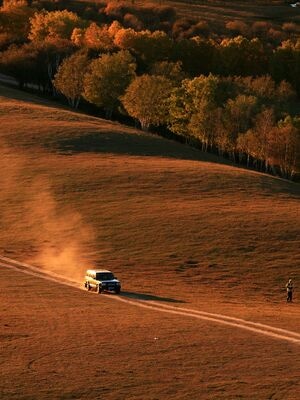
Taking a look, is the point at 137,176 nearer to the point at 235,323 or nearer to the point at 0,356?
the point at 235,323

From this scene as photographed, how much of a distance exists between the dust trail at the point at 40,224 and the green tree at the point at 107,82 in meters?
55.7

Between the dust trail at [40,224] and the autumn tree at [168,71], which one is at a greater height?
the autumn tree at [168,71]

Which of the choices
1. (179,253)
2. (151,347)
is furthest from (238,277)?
(151,347)

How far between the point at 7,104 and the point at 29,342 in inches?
3551

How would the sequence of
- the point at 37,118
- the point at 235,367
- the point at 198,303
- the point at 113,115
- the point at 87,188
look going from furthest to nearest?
the point at 113,115 < the point at 37,118 < the point at 87,188 < the point at 198,303 < the point at 235,367

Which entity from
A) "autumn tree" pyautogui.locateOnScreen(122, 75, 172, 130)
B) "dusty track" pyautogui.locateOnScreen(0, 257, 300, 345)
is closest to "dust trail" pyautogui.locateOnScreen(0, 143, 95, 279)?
"dusty track" pyautogui.locateOnScreen(0, 257, 300, 345)

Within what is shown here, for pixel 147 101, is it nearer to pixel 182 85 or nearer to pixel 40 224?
pixel 182 85

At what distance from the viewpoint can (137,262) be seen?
197 feet

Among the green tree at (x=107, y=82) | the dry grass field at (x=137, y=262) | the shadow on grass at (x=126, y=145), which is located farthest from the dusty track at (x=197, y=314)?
the green tree at (x=107, y=82)

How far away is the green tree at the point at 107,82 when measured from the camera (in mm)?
143375

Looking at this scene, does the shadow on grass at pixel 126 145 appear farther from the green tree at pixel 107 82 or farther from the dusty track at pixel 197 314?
the dusty track at pixel 197 314

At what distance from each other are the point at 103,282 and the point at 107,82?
320 feet

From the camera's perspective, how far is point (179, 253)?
62094mm

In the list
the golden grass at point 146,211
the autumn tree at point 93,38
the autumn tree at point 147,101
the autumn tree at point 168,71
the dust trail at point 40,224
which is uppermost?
the autumn tree at point 93,38
